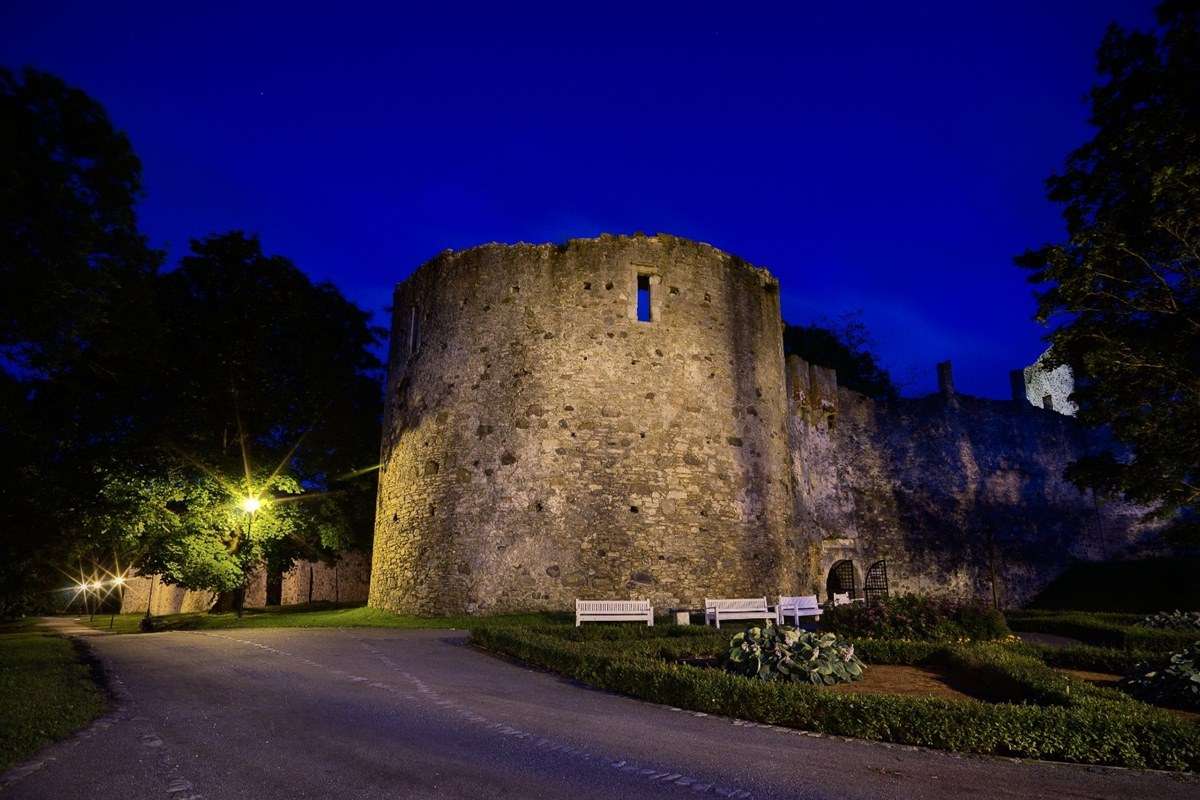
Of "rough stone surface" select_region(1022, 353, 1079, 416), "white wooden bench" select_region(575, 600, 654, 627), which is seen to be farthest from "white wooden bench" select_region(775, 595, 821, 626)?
"rough stone surface" select_region(1022, 353, 1079, 416)

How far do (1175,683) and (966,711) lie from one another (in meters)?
3.31

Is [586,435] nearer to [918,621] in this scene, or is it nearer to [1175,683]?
[918,621]

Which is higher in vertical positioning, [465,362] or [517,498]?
[465,362]

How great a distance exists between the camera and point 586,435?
18.1m

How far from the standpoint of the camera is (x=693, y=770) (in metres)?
5.10

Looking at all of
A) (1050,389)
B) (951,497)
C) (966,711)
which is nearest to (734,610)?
(966,711)

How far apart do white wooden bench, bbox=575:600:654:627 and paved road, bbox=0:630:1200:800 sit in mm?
6232

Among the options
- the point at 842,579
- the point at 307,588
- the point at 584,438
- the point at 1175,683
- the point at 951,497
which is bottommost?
the point at 307,588

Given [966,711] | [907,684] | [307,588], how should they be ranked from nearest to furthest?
[966,711] < [907,684] < [307,588]

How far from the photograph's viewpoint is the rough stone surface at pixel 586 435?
1741 centimetres

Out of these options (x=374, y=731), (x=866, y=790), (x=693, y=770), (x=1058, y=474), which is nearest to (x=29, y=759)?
(x=374, y=731)

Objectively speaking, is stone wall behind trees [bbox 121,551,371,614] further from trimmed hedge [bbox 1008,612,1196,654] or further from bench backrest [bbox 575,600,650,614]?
trimmed hedge [bbox 1008,612,1196,654]

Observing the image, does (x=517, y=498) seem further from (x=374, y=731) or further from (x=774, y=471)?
(x=374, y=731)

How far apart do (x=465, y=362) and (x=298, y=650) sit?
30.8 feet
